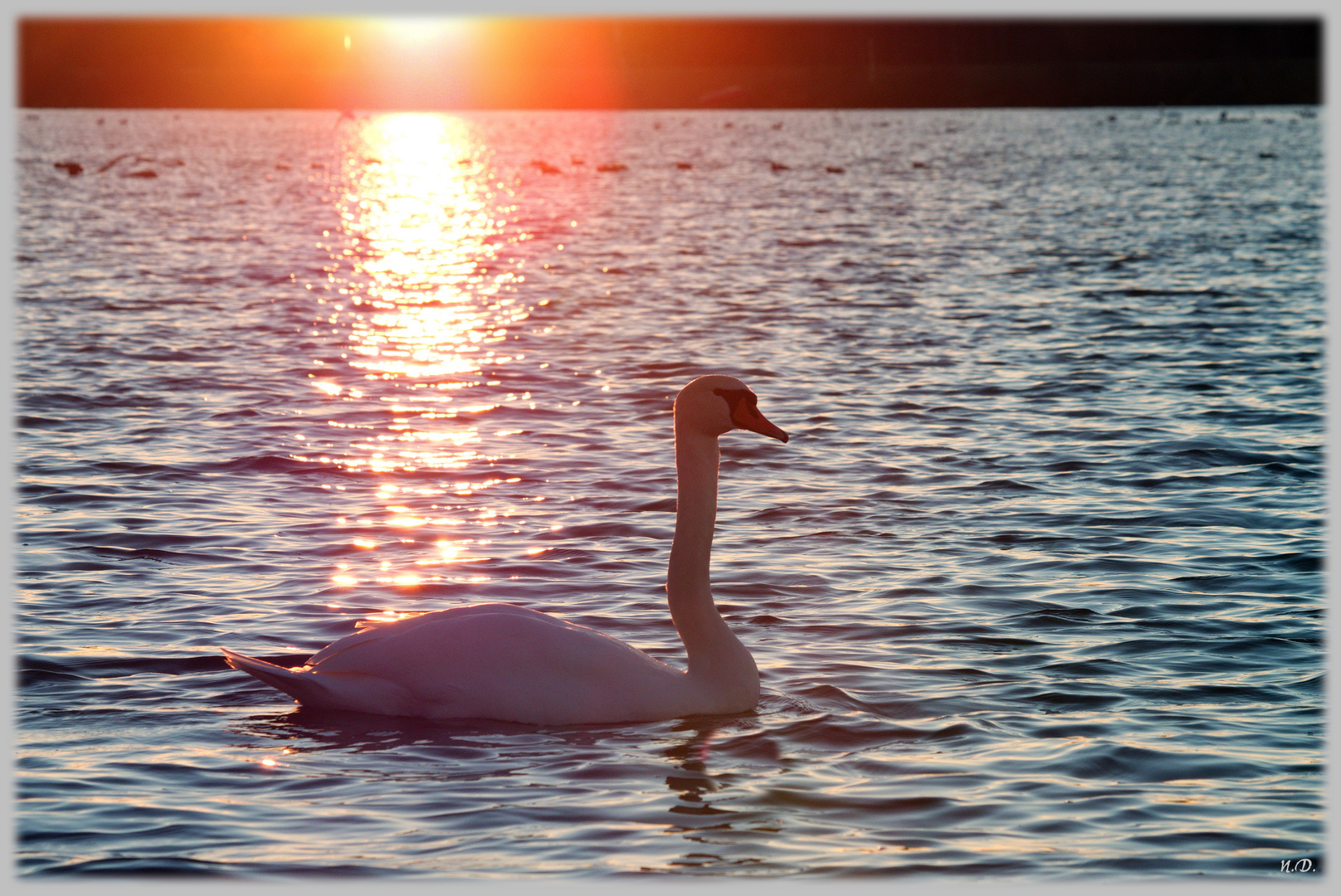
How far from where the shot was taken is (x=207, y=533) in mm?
11492

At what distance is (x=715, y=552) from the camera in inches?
447

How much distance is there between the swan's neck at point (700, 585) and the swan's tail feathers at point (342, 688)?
144cm

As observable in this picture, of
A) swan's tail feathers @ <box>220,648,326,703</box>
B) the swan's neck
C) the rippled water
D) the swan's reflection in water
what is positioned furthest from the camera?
A: the swan's neck

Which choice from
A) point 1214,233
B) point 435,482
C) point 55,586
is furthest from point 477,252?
point 55,586

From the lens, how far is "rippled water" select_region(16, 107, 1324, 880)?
6.73 m

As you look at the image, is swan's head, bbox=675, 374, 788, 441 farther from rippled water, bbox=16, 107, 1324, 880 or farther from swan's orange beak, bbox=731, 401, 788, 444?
rippled water, bbox=16, 107, 1324, 880

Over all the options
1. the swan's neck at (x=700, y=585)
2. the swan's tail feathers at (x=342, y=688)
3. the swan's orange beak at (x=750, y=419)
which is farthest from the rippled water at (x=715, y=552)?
the swan's orange beak at (x=750, y=419)

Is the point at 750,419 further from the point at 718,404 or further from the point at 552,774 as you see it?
the point at 552,774

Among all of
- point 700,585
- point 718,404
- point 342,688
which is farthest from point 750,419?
point 342,688

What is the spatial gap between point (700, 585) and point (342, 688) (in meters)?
1.87

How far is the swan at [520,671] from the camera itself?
7.73 m

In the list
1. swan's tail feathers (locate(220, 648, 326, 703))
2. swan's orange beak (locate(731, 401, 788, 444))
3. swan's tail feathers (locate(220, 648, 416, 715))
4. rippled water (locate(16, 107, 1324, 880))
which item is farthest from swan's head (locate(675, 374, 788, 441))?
swan's tail feathers (locate(220, 648, 326, 703))

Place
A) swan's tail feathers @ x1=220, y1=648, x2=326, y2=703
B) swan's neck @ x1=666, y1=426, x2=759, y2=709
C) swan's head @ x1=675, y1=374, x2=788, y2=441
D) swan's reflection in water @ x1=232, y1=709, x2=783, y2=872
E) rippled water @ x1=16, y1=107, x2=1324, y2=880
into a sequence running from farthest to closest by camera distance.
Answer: swan's head @ x1=675, y1=374, x2=788, y2=441 → swan's neck @ x1=666, y1=426, x2=759, y2=709 → swan's tail feathers @ x1=220, y1=648, x2=326, y2=703 → rippled water @ x1=16, y1=107, x2=1324, y2=880 → swan's reflection in water @ x1=232, y1=709, x2=783, y2=872

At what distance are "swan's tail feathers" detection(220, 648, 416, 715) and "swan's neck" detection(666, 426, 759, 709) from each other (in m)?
1.44
